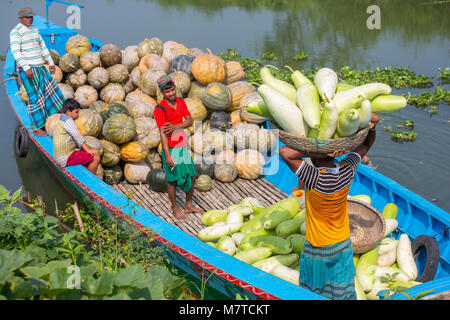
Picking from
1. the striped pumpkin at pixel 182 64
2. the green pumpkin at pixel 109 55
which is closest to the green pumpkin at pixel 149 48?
the green pumpkin at pixel 109 55

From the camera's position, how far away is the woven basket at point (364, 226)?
4148 mm

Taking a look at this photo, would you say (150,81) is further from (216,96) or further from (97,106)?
(216,96)

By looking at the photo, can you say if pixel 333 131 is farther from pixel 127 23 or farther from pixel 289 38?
pixel 127 23

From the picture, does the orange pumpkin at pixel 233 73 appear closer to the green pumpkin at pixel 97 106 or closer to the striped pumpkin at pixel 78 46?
the green pumpkin at pixel 97 106

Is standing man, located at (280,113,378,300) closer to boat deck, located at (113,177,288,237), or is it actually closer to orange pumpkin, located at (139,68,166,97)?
boat deck, located at (113,177,288,237)

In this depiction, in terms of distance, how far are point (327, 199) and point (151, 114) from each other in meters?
4.56

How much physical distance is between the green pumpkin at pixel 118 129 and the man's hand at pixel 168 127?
1403mm

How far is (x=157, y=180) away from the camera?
20.8ft

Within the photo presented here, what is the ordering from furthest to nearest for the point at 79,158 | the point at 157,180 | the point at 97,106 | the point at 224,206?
the point at 97,106 → the point at 157,180 → the point at 224,206 → the point at 79,158

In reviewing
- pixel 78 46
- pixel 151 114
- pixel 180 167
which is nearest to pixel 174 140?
pixel 180 167

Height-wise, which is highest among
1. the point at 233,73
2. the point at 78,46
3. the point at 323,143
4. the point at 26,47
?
the point at 26,47

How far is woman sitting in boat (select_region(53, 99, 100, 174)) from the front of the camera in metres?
5.76

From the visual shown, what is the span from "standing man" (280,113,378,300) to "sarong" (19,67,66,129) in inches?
208

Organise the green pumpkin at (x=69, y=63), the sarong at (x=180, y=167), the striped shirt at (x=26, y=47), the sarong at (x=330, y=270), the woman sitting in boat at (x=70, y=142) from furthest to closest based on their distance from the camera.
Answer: the green pumpkin at (x=69, y=63) < the striped shirt at (x=26, y=47) < the woman sitting in boat at (x=70, y=142) < the sarong at (x=180, y=167) < the sarong at (x=330, y=270)
